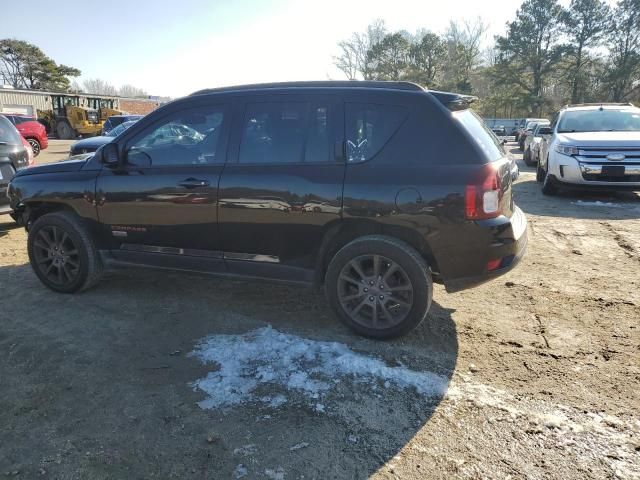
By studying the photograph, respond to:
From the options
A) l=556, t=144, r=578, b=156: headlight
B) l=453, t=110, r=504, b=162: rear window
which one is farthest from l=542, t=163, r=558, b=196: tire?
l=453, t=110, r=504, b=162: rear window

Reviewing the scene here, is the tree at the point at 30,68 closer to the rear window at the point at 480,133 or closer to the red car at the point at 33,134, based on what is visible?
the red car at the point at 33,134

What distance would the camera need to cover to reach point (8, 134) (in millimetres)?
7266

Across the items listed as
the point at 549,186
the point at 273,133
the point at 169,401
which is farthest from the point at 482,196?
the point at 549,186

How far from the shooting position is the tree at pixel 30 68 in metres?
59.9

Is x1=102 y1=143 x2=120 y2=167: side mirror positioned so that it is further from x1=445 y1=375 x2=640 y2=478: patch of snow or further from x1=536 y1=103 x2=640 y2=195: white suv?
x1=536 y1=103 x2=640 y2=195: white suv

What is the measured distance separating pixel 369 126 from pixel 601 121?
8.24m

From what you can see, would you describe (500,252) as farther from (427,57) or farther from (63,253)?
(427,57)

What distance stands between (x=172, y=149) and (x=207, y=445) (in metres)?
2.52

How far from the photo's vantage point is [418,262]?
3342 mm

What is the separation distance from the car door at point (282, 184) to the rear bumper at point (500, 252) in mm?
1012

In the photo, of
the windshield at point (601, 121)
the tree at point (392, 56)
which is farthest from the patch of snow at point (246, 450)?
the tree at point (392, 56)

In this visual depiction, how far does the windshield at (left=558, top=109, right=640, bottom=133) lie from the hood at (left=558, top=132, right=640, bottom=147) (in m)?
0.42

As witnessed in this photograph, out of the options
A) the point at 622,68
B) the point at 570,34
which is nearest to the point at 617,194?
the point at 622,68

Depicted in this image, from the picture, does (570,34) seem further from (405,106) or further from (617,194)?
(405,106)
